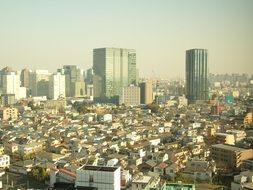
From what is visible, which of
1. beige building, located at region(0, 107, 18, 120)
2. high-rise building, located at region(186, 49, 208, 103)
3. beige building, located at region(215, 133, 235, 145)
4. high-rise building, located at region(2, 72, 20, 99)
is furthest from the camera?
high-rise building, located at region(2, 72, 20, 99)

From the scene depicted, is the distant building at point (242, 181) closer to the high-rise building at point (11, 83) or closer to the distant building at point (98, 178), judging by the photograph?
the distant building at point (98, 178)

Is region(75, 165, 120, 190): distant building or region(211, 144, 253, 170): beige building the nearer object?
region(75, 165, 120, 190): distant building

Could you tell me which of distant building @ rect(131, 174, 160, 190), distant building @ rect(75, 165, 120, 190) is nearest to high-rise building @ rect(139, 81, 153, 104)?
distant building @ rect(131, 174, 160, 190)

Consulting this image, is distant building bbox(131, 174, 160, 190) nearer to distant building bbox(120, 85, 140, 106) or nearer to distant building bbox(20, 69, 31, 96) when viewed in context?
distant building bbox(120, 85, 140, 106)

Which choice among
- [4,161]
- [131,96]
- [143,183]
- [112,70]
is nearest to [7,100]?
[131,96]

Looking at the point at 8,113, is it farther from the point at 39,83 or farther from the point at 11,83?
the point at 39,83

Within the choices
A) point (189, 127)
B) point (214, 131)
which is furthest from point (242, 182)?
point (189, 127)
